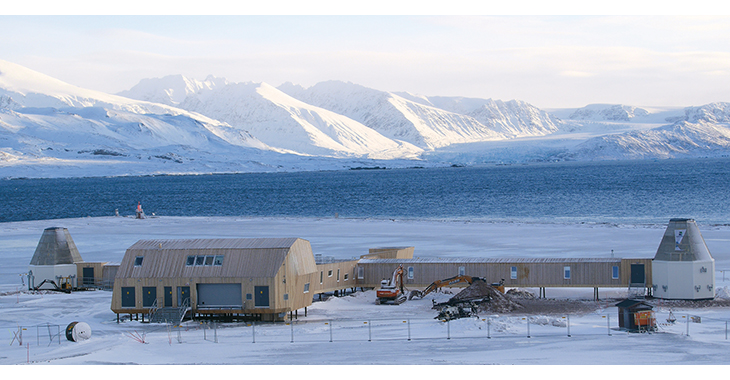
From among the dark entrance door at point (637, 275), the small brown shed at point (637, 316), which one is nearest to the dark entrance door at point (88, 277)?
the small brown shed at point (637, 316)

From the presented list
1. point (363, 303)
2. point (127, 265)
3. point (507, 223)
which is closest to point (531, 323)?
point (363, 303)

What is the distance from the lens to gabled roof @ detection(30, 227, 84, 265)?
47.2 meters

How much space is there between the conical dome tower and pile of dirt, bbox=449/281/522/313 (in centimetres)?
2510

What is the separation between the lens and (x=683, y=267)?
39781 mm

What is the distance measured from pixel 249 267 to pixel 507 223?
55413 millimetres

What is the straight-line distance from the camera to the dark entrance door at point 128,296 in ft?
125

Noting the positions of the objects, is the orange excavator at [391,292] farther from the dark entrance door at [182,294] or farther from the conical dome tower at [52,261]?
the conical dome tower at [52,261]

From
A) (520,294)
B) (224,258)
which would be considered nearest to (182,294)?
→ (224,258)

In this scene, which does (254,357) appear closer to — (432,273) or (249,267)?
(249,267)

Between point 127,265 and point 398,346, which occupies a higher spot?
point 127,265

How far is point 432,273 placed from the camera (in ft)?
148

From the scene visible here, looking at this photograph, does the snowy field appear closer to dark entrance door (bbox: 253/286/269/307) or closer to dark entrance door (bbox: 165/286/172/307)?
dark entrance door (bbox: 253/286/269/307)

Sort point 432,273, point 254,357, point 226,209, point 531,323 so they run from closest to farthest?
point 254,357, point 531,323, point 432,273, point 226,209

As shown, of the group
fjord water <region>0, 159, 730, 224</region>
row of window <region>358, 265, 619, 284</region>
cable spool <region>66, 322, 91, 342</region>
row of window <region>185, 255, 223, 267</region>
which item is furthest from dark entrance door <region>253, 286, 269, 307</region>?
fjord water <region>0, 159, 730, 224</region>
